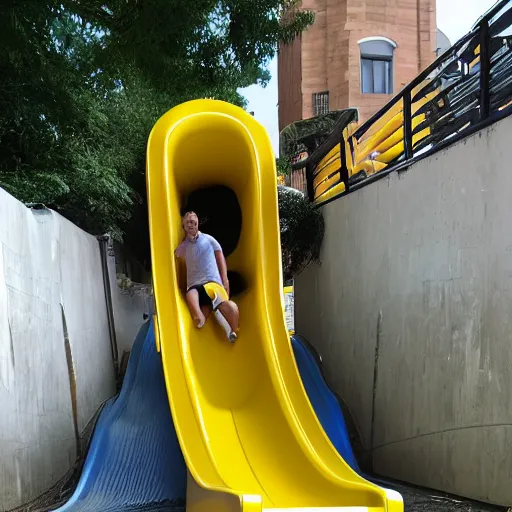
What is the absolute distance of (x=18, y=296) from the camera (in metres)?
3.94

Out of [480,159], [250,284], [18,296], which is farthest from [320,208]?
[18,296]

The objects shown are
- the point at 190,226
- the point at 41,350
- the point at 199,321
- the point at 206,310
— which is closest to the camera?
the point at 41,350

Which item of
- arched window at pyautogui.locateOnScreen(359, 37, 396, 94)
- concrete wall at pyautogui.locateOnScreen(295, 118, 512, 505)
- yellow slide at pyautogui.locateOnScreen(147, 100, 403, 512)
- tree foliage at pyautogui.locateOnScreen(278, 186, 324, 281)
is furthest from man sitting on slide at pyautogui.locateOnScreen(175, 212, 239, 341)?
arched window at pyautogui.locateOnScreen(359, 37, 396, 94)

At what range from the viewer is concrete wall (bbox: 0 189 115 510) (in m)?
3.61

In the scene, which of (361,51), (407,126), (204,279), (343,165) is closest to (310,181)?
(343,165)

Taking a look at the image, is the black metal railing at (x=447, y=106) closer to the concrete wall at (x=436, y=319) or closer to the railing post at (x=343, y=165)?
the railing post at (x=343, y=165)

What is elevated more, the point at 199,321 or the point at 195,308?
the point at 195,308

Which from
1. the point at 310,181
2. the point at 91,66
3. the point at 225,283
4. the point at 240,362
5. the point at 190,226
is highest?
the point at 91,66

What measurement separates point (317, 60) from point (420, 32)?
2.86 metres

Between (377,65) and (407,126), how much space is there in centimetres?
1120

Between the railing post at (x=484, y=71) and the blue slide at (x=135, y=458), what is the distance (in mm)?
3454

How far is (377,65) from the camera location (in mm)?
15953

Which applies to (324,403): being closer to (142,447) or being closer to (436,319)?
(436,319)

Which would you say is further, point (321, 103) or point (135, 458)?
point (321, 103)
